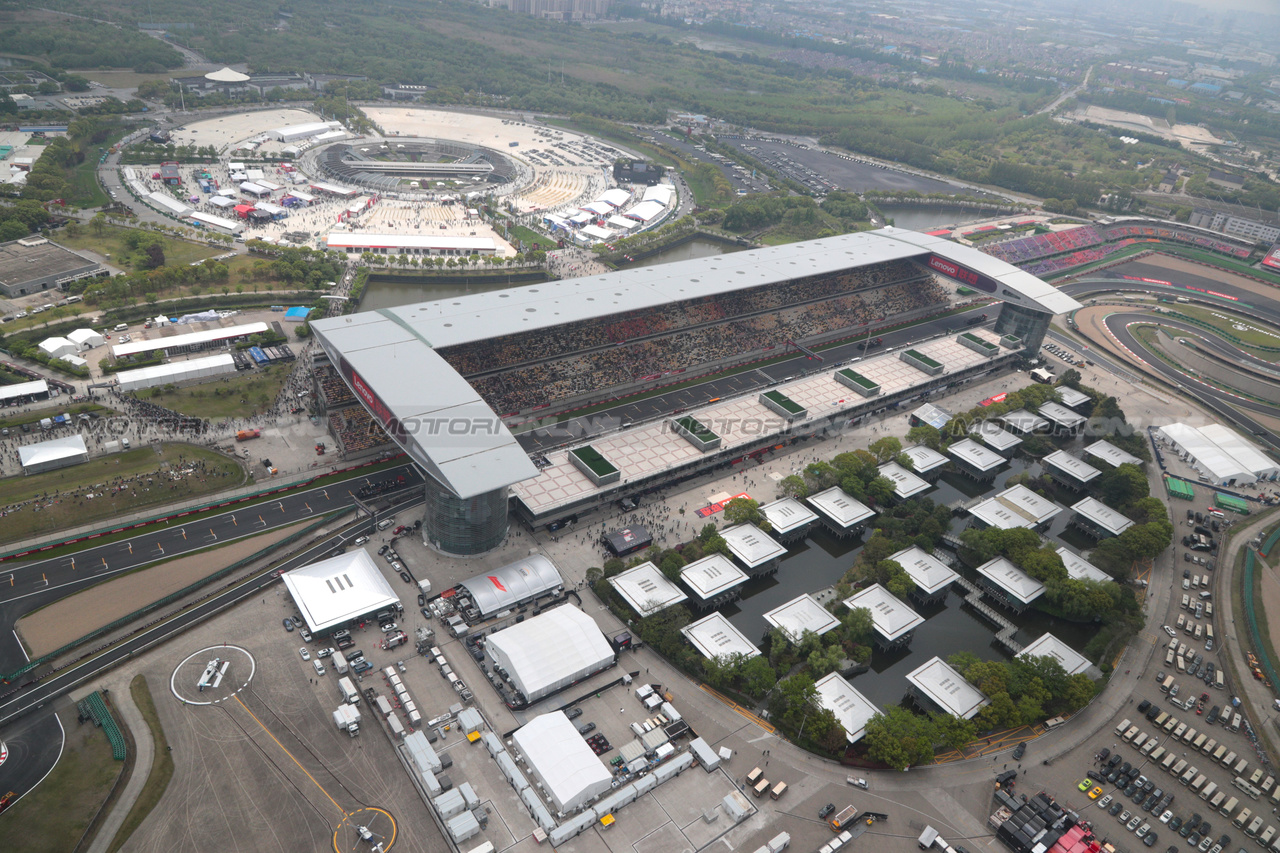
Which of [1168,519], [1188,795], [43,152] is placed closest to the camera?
[1188,795]

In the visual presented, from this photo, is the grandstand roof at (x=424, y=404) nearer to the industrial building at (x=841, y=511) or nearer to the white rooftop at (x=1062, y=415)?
the industrial building at (x=841, y=511)

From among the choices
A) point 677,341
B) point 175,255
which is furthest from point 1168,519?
point 175,255

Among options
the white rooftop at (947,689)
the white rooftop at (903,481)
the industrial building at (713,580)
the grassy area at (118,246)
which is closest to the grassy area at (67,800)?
the industrial building at (713,580)

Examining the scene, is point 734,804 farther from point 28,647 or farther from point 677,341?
point 677,341

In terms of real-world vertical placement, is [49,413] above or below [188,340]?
below

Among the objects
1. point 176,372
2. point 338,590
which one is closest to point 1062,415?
point 338,590

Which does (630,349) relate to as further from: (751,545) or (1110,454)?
(1110,454)

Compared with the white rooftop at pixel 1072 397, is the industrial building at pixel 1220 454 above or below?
below
